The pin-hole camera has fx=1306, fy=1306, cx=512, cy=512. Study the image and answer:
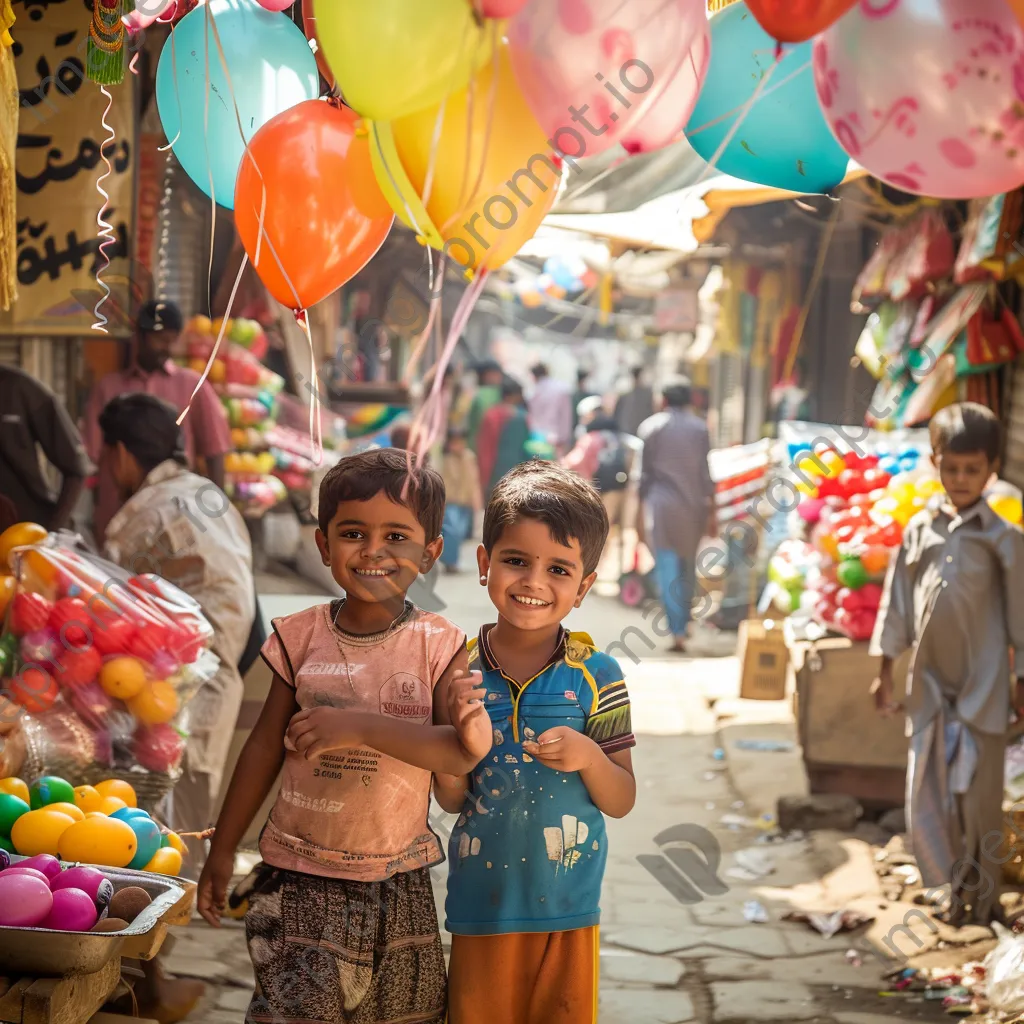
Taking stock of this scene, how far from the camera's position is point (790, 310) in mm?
13320

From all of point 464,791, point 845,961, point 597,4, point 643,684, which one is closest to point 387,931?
point 464,791

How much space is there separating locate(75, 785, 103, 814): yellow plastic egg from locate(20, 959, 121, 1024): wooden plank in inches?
21.0

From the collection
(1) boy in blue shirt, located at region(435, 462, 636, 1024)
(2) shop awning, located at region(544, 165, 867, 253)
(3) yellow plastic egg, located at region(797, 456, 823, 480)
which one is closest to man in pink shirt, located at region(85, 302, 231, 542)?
(2) shop awning, located at region(544, 165, 867, 253)

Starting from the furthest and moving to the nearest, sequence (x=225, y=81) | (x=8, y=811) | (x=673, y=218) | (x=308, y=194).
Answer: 1. (x=673, y=218)
2. (x=225, y=81)
3. (x=8, y=811)
4. (x=308, y=194)

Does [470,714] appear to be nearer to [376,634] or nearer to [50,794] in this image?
[376,634]

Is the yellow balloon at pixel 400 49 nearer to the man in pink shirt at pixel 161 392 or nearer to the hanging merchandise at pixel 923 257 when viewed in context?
the man in pink shirt at pixel 161 392

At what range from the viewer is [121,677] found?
3371 mm

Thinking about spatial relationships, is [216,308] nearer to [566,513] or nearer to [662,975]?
[662,975]

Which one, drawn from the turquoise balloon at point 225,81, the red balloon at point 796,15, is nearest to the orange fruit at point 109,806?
the turquoise balloon at point 225,81

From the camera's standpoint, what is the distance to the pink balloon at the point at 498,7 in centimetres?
212

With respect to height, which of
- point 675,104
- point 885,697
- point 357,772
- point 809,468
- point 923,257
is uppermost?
point 675,104

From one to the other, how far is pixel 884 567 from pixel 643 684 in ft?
10.8

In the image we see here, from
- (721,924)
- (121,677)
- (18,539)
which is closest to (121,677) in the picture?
(121,677)

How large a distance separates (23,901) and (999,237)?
16.1ft
